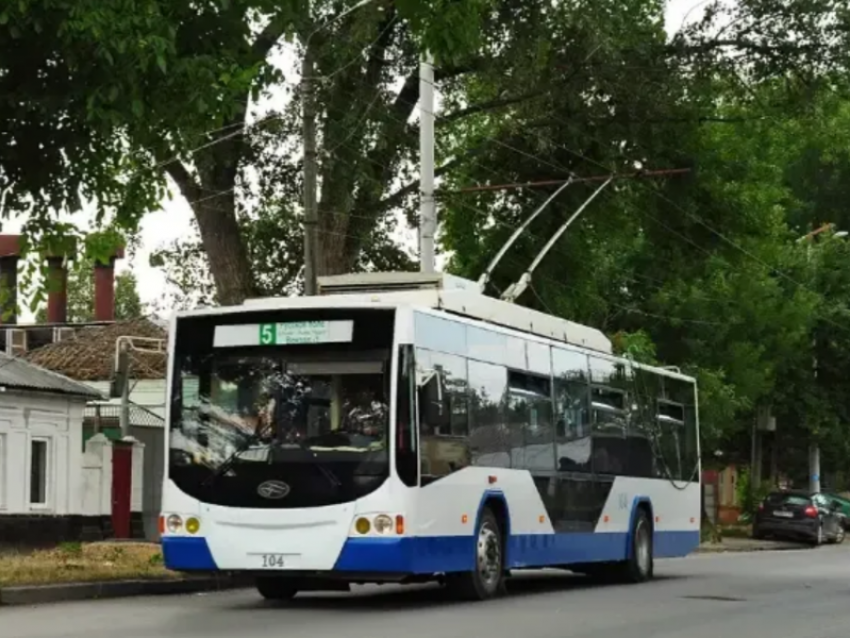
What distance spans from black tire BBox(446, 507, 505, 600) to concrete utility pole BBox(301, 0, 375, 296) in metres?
5.34

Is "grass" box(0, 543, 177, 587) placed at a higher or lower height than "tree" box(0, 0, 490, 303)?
lower

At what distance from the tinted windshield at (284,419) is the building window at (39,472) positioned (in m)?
15.0

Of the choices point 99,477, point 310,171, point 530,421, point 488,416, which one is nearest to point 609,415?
point 530,421

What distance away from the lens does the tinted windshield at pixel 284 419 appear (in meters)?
17.3

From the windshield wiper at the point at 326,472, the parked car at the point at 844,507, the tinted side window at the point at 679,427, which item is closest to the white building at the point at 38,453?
the tinted side window at the point at 679,427

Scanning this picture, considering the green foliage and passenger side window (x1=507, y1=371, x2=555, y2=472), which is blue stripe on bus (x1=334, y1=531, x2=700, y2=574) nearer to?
passenger side window (x1=507, y1=371, x2=555, y2=472)

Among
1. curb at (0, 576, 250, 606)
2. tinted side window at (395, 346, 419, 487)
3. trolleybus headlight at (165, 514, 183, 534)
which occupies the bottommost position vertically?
curb at (0, 576, 250, 606)

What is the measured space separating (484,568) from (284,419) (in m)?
2.99

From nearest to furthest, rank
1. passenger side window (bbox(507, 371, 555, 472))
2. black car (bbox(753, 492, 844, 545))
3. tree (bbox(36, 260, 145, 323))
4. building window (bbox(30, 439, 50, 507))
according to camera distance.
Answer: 1. passenger side window (bbox(507, 371, 555, 472))
2. building window (bbox(30, 439, 50, 507))
3. black car (bbox(753, 492, 844, 545))
4. tree (bbox(36, 260, 145, 323))

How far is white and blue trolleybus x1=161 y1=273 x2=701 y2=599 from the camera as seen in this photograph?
17.3m

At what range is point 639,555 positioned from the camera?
24.2 m

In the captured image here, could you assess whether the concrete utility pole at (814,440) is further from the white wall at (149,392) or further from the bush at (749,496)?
the white wall at (149,392)

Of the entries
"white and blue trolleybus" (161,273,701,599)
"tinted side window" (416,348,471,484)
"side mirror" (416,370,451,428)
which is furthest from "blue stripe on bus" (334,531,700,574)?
"side mirror" (416,370,451,428)

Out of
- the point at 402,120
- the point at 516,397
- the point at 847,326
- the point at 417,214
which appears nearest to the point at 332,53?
the point at 402,120
